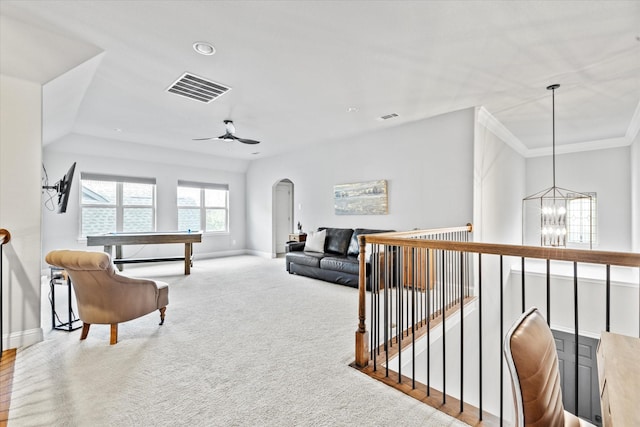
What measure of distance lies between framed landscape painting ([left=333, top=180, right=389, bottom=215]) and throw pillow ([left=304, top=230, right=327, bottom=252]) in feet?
2.41

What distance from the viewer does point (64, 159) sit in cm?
565

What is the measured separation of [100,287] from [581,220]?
8.30m

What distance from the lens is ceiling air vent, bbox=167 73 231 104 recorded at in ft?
11.1

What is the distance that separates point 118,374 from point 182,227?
5543 mm

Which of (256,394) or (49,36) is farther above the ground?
(49,36)

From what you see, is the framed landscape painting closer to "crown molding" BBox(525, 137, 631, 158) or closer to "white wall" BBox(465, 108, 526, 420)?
"white wall" BBox(465, 108, 526, 420)

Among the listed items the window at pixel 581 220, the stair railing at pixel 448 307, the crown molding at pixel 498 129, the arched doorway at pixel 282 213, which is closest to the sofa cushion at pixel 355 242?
the stair railing at pixel 448 307

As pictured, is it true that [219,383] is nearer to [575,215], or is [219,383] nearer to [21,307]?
[21,307]

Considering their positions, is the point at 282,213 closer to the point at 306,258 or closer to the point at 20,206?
the point at 306,258

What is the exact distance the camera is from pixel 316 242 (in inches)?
219

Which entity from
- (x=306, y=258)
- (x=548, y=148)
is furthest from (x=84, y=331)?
(x=548, y=148)

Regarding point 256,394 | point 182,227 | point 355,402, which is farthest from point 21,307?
point 182,227

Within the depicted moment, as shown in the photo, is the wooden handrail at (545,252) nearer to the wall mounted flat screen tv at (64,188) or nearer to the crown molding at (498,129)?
the crown molding at (498,129)

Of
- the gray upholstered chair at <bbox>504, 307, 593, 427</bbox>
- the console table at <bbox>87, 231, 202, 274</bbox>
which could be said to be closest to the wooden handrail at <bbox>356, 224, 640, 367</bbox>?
the gray upholstered chair at <bbox>504, 307, 593, 427</bbox>
